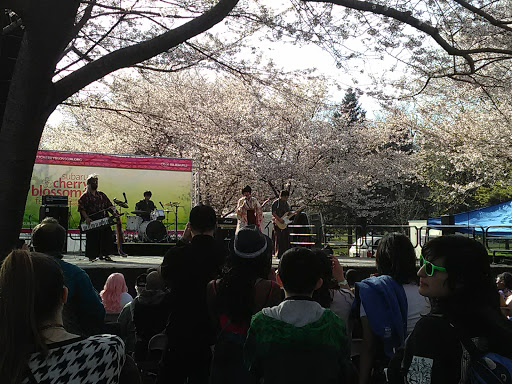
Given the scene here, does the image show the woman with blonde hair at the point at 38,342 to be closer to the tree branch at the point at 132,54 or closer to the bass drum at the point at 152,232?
the tree branch at the point at 132,54

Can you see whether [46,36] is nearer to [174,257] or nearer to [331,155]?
[174,257]

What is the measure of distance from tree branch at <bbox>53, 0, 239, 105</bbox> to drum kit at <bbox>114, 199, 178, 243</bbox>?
31.6 ft

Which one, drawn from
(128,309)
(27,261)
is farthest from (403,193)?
(27,261)

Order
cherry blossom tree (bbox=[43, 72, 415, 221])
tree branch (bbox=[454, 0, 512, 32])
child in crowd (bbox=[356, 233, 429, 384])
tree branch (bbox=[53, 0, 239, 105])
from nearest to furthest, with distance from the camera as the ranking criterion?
1. child in crowd (bbox=[356, 233, 429, 384])
2. tree branch (bbox=[53, 0, 239, 105])
3. tree branch (bbox=[454, 0, 512, 32])
4. cherry blossom tree (bbox=[43, 72, 415, 221])

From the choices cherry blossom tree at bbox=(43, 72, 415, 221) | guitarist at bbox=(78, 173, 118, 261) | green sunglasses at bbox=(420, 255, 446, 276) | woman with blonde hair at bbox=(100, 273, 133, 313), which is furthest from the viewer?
cherry blossom tree at bbox=(43, 72, 415, 221)

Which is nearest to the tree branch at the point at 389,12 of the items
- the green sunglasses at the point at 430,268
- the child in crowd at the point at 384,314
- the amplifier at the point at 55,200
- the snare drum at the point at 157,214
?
the child in crowd at the point at 384,314

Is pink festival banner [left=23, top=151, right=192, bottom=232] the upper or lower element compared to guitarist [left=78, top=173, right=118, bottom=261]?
upper

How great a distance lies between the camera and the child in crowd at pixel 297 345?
2223mm

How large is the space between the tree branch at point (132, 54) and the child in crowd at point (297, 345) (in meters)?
2.78

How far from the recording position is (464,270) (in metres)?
1.79

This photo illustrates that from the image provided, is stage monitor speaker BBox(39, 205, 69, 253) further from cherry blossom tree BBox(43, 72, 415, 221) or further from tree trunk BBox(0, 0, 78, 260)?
cherry blossom tree BBox(43, 72, 415, 221)

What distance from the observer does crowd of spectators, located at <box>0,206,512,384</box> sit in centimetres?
165

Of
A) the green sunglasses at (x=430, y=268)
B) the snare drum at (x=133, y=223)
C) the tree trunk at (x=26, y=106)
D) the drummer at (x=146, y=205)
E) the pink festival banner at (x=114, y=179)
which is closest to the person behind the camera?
the green sunglasses at (x=430, y=268)

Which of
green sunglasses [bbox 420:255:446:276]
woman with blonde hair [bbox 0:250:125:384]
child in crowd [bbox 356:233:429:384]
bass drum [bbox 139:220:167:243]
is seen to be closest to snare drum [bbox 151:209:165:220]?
bass drum [bbox 139:220:167:243]
